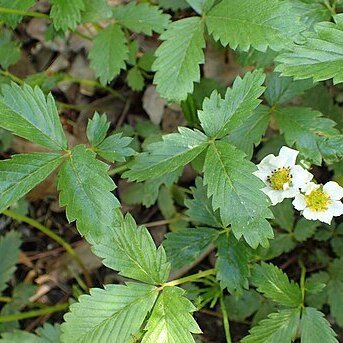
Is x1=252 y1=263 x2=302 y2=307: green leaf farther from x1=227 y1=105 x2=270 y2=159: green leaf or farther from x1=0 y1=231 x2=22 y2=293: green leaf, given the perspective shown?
x1=0 y1=231 x2=22 y2=293: green leaf

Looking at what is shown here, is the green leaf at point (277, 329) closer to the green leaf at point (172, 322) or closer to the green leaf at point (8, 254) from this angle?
the green leaf at point (172, 322)

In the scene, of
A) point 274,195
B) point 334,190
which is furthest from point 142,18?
point 334,190

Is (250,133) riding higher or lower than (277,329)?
higher

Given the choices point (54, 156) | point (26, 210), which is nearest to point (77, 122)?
point (26, 210)

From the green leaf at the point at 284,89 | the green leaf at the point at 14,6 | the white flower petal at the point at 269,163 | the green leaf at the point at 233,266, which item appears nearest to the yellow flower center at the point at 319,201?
the white flower petal at the point at 269,163

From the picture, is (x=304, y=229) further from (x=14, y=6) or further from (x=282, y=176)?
(x=14, y=6)

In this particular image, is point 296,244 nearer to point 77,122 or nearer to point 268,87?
point 268,87
